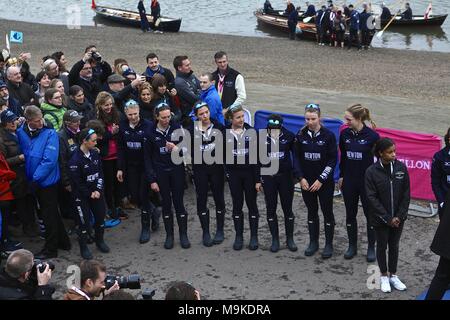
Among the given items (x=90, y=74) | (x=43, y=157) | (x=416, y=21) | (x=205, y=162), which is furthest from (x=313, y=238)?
(x=416, y=21)

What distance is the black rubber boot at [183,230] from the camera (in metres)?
8.10

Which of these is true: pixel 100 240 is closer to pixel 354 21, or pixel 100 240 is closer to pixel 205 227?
pixel 205 227

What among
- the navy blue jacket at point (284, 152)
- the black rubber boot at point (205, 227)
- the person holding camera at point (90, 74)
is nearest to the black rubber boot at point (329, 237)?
the navy blue jacket at point (284, 152)

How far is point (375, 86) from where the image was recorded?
20234 mm

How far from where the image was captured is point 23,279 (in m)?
5.25

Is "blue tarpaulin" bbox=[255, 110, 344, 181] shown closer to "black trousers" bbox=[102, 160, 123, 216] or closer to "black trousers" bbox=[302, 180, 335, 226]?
"black trousers" bbox=[302, 180, 335, 226]

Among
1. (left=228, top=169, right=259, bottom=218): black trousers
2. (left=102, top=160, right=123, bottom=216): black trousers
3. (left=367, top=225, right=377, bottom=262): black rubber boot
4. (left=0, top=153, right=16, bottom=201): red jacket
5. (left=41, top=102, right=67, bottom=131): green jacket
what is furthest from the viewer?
(left=102, top=160, right=123, bottom=216): black trousers

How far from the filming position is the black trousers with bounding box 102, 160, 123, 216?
343 inches

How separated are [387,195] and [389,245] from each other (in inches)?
22.4

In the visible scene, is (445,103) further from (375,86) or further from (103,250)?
(103,250)

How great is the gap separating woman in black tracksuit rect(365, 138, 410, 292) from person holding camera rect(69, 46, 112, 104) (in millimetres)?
5257

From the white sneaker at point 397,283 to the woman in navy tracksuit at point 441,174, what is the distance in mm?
902

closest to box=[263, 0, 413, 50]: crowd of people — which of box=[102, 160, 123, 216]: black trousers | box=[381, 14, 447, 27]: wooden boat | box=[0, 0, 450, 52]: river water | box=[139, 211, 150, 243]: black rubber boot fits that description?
box=[0, 0, 450, 52]: river water
